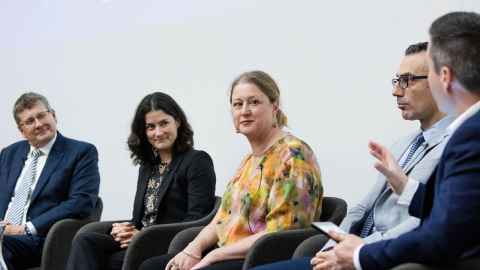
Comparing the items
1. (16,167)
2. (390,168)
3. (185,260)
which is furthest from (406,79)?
(16,167)

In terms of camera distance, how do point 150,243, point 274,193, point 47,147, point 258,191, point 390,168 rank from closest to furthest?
1. point 390,168
2. point 274,193
3. point 258,191
4. point 150,243
5. point 47,147

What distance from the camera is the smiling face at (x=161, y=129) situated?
424 cm

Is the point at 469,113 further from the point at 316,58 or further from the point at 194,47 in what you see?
the point at 194,47

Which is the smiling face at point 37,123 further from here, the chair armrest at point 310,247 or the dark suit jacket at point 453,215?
the dark suit jacket at point 453,215

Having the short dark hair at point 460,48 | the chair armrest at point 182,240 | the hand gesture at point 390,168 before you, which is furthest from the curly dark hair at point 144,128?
the short dark hair at point 460,48

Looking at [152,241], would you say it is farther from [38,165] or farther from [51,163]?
[38,165]

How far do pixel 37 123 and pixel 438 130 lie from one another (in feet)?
8.22

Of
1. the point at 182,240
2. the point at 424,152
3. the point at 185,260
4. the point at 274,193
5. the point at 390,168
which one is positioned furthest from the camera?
the point at 182,240

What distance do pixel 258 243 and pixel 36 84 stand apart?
10.9 ft

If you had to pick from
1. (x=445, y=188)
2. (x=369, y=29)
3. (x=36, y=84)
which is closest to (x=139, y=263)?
(x=369, y=29)

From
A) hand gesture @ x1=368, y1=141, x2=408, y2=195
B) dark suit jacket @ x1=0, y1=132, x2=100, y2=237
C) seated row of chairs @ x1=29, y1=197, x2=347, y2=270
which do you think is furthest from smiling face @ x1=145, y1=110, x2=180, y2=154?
hand gesture @ x1=368, y1=141, x2=408, y2=195

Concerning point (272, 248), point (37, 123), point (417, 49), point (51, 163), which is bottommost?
point (272, 248)

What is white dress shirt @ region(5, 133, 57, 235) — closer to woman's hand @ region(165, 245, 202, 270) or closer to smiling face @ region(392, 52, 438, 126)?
woman's hand @ region(165, 245, 202, 270)

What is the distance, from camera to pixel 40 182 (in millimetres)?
4660
